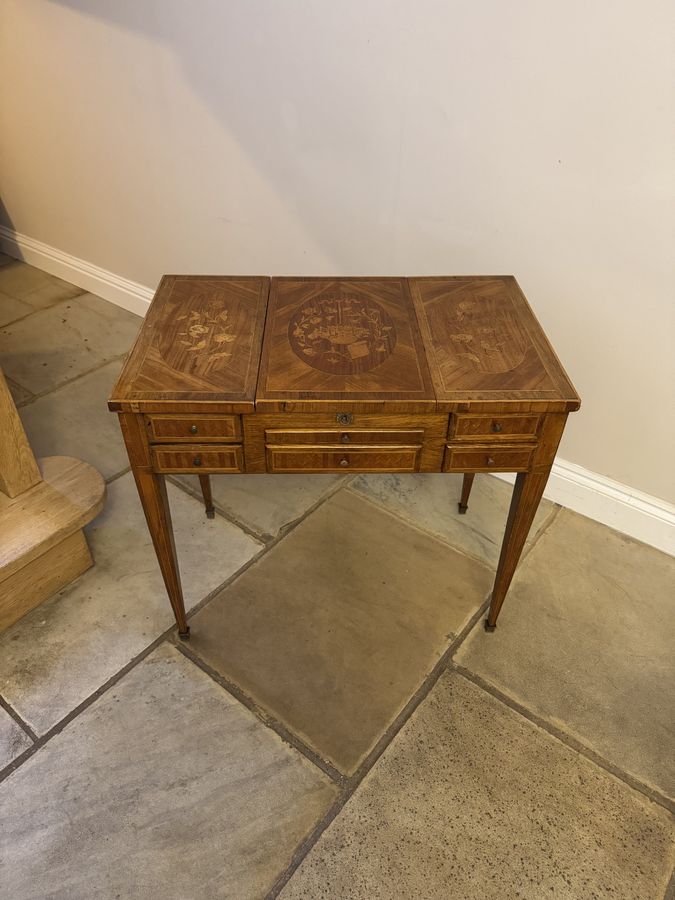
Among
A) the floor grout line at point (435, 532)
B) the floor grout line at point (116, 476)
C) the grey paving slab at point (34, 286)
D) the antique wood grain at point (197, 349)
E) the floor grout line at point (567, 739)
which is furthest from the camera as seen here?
the grey paving slab at point (34, 286)

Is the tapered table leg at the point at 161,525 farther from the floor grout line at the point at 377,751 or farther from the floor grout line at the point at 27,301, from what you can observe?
the floor grout line at the point at 27,301

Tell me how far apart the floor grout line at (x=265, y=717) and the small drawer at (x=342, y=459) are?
0.68 m

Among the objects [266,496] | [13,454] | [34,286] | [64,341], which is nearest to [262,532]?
[266,496]

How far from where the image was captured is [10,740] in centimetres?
148

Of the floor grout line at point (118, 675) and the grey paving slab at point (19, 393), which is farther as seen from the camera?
the grey paving slab at point (19, 393)

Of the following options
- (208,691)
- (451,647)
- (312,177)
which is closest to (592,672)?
(451,647)

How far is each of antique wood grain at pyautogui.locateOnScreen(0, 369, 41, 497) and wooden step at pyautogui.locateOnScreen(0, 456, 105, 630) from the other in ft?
0.11

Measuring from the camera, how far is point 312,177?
213cm

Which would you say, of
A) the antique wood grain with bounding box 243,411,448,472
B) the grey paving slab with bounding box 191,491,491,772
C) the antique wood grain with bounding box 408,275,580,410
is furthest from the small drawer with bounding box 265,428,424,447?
the grey paving slab with bounding box 191,491,491,772

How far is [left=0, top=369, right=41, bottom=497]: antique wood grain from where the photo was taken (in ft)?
5.57

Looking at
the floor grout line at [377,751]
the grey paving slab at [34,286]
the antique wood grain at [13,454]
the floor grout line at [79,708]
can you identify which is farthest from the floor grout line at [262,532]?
the grey paving slab at [34,286]

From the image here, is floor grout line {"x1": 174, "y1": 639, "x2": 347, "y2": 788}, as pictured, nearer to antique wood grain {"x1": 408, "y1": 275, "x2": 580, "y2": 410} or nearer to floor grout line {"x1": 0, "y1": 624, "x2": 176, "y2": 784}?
floor grout line {"x1": 0, "y1": 624, "x2": 176, "y2": 784}

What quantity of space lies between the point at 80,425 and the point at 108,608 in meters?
1.01

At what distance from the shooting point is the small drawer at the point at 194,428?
1.22 meters
